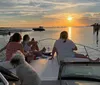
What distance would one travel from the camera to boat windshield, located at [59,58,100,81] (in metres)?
6.58

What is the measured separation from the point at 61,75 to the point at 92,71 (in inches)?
28.4

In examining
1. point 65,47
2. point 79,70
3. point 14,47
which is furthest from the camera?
point 65,47

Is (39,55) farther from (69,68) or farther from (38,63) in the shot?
(69,68)

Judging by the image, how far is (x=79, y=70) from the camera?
22.0 ft

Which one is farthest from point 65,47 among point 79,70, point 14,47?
point 79,70

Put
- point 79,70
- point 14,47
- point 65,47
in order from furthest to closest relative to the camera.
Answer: point 65,47, point 14,47, point 79,70

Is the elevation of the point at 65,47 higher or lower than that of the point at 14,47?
lower

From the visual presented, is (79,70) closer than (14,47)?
Yes

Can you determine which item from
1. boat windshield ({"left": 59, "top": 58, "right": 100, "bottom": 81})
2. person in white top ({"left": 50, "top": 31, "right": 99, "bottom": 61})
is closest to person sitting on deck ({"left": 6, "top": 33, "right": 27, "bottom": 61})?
person in white top ({"left": 50, "top": 31, "right": 99, "bottom": 61})

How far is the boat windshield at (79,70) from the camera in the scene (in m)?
6.58

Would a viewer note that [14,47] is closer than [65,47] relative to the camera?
Yes

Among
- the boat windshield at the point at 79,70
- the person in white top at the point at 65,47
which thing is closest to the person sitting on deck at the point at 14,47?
the person in white top at the point at 65,47

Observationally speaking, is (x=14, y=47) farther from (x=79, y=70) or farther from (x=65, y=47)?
(x=79, y=70)

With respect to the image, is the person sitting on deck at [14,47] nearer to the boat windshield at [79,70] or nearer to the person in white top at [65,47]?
the person in white top at [65,47]
